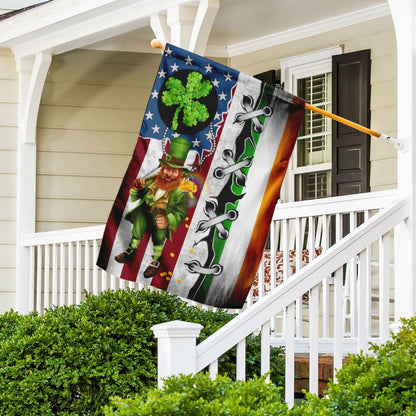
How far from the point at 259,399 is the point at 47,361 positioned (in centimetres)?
210

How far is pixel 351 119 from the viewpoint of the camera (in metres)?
8.06

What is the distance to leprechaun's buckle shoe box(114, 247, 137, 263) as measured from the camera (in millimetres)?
4949

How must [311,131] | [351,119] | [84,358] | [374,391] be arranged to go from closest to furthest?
1. [374,391]
2. [84,358]
3. [351,119]
4. [311,131]

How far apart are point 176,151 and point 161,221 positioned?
382 millimetres

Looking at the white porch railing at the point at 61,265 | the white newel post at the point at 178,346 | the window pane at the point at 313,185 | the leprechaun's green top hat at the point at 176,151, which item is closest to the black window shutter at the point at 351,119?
the window pane at the point at 313,185

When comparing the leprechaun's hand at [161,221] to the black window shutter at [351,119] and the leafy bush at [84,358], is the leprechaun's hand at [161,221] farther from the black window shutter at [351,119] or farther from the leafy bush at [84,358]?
the black window shutter at [351,119]

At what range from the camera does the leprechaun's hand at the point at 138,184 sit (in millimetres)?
4911

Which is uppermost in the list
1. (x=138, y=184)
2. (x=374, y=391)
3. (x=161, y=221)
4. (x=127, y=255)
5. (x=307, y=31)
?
(x=307, y=31)

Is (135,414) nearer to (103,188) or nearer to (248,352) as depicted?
(248,352)

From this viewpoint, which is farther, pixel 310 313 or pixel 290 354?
pixel 310 313

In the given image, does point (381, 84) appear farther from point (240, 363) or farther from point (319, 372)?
point (240, 363)

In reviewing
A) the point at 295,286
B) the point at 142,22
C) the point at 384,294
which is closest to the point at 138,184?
the point at 295,286

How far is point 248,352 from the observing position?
208 inches

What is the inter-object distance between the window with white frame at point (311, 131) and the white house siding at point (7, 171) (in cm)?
259
